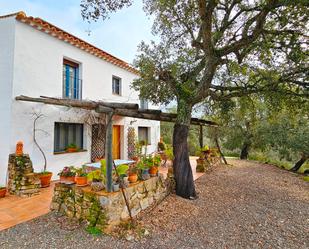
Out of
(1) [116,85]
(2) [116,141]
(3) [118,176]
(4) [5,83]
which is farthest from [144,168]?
(1) [116,85]

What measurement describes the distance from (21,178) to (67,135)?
2.79 meters

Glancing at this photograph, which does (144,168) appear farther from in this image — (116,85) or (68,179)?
(116,85)

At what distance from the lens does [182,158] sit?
20.4 feet

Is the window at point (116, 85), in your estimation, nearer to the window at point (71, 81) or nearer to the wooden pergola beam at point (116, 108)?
the window at point (71, 81)

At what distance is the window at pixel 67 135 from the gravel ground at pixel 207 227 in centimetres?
400

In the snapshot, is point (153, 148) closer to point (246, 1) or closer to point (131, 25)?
point (131, 25)

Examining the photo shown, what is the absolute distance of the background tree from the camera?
5219 mm

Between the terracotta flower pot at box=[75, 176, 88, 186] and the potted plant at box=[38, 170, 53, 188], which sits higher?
the terracotta flower pot at box=[75, 176, 88, 186]

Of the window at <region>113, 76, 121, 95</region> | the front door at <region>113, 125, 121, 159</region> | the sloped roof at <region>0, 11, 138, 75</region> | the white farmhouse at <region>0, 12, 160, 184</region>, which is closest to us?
the white farmhouse at <region>0, 12, 160, 184</region>

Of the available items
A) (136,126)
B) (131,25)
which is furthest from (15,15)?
(136,126)

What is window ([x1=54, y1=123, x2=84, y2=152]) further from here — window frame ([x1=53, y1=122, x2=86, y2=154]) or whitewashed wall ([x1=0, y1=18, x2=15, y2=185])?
whitewashed wall ([x1=0, y1=18, x2=15, y2=185])

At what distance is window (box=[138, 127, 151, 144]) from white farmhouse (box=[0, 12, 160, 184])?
357 cm

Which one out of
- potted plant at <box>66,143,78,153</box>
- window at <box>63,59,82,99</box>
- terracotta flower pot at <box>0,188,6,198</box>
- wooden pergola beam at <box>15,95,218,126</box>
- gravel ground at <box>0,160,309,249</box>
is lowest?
gravel ground at <box>0,160,309,249</box>

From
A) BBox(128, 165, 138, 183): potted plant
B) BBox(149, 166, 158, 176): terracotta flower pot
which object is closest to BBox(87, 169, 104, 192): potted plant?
BBox(128, 165, 138, 183): potted plant
